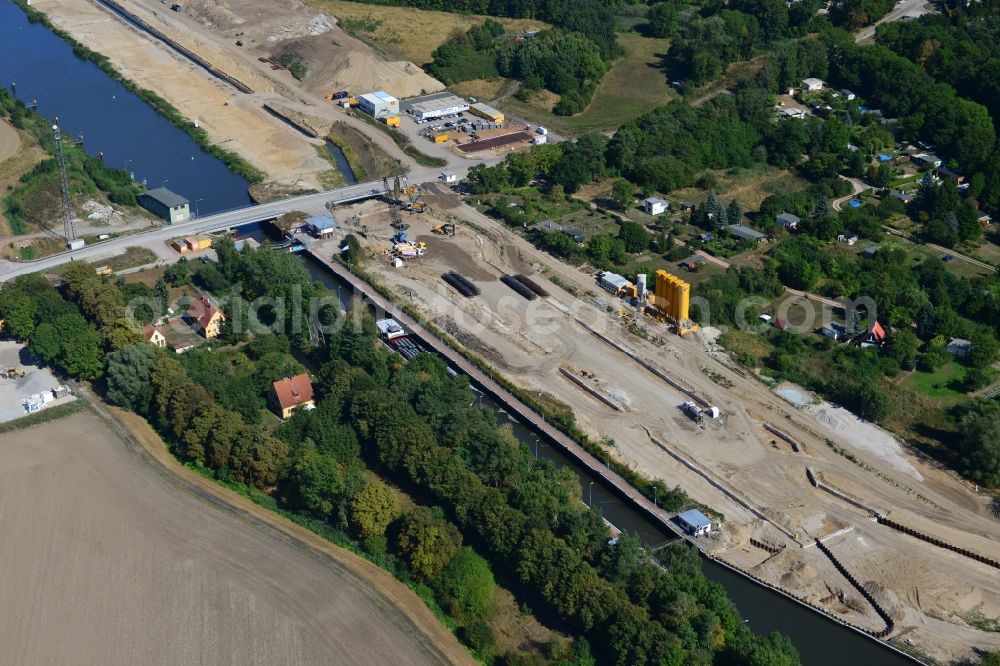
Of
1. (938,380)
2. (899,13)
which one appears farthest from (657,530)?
(899,13)

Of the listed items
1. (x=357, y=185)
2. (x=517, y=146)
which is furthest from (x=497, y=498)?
(x=517, y=146)

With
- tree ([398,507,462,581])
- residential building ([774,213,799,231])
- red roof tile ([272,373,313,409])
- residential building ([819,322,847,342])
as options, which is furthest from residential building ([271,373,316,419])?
residential building ([774,213,799,231])

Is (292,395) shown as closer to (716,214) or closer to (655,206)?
(655,206)

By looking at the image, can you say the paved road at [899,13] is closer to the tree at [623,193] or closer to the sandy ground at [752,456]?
the tree at [623,193]

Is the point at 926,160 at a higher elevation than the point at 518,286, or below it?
below

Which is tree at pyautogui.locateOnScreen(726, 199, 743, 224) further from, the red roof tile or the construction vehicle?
the red roof tile

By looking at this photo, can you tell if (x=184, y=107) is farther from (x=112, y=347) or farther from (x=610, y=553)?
(x=610, y=553)
